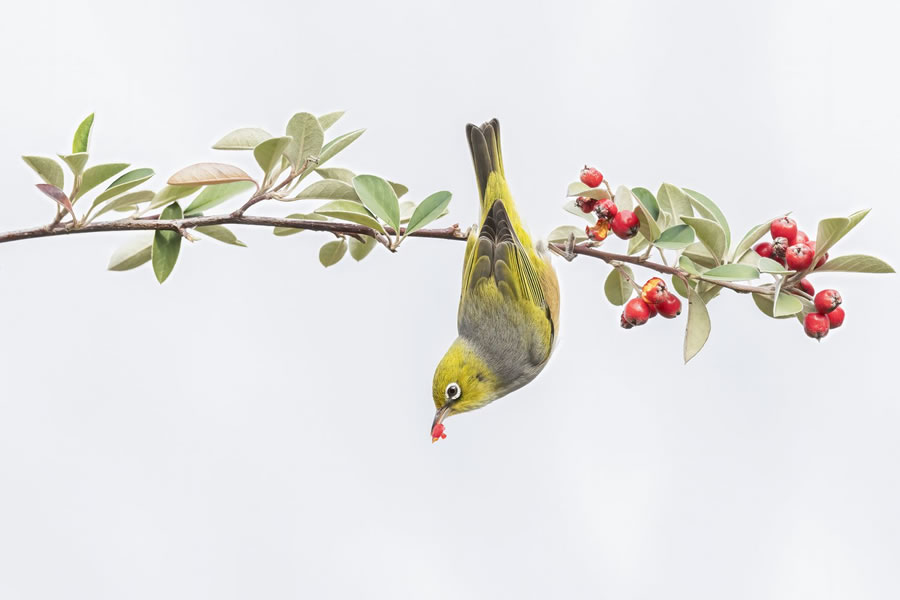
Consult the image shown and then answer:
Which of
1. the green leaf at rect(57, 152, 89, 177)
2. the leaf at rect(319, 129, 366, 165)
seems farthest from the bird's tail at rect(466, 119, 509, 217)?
the green leaf at rect(57, 152, 89, 177)

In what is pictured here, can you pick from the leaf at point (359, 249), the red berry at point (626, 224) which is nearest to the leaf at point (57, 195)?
the leaf at point (359, 249)

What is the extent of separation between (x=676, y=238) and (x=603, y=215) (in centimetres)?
32

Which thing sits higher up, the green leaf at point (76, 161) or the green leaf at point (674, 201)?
the green leaf at point (76, 161)

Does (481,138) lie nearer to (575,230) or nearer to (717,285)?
(575,230)

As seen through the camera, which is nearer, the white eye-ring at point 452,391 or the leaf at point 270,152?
the leaf at point 270,152

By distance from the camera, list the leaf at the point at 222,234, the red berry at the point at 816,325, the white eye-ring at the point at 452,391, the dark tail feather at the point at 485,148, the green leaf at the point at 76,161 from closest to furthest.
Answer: the green leaf at the point at 76,161, the red berry at the point at 816,325, the leaf at the point at 222,234, the white eye-ring at the point at 452,391, the dark tail feather at the point at 485,148

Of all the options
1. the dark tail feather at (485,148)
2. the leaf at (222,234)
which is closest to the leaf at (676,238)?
the dark tail feather at (485,148)

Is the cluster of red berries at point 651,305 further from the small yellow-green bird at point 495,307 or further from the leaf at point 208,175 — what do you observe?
the leaf at point 208,175

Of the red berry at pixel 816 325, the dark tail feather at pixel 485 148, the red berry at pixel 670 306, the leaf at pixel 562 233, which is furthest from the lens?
the dark tail feather at pixel 485 148

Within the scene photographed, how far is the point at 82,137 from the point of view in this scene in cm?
287

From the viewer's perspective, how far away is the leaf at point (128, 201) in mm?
2938

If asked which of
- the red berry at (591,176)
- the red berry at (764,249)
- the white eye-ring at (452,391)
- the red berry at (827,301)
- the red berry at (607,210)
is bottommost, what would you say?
the white eye-ring at (452,391)

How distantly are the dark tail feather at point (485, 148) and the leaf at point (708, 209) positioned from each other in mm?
1156

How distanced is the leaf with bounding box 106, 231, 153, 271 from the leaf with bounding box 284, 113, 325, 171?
877 mm
